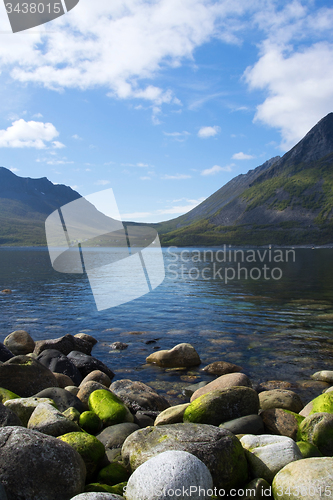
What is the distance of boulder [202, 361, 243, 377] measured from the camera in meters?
15.1

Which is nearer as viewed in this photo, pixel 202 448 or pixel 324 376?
pixel 202 448

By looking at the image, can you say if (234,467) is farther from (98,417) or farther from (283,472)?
(98,417)

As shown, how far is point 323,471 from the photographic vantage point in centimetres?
530

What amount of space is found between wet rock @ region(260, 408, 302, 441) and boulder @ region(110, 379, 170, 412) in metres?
3.76

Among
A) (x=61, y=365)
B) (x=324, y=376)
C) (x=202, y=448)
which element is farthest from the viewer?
(x=324, y=376)

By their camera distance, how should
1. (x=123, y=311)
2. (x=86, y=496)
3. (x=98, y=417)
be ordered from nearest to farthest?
(x=86, y=496), (x=98, y=417), (x=123, y=311)

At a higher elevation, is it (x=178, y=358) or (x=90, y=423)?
(x=90, y=423)

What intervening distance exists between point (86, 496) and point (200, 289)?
125 feet

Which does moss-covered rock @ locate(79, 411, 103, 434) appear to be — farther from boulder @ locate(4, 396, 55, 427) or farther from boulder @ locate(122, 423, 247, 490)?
boulder @ locate(122, 423, 247, 490)

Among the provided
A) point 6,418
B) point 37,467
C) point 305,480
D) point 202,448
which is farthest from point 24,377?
point 305,480

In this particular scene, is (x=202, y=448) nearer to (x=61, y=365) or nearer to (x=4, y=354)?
(x=61, y=365)

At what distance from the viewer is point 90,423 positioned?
8336mm

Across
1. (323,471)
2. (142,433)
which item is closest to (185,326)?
(142,433)

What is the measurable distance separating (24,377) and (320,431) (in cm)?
896
